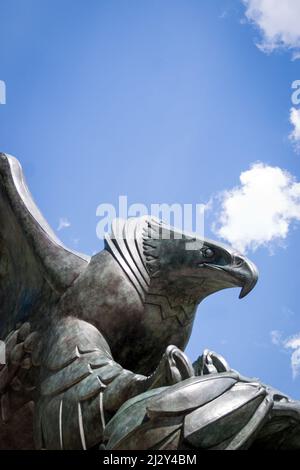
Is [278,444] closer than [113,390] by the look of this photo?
Yes

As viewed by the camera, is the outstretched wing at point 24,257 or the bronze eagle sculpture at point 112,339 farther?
the outstretched wing at point 24,257

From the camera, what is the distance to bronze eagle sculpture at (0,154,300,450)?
3.05m

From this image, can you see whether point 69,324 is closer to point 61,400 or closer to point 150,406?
point 61,400

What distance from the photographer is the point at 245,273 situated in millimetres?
4203

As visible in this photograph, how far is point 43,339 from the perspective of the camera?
4.41m

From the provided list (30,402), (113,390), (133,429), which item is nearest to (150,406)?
(133,429)

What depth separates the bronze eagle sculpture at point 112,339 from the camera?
3.05 m

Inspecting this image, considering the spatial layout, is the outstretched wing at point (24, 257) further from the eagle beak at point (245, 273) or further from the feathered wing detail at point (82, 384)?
the eagle beak at point (245, 273)

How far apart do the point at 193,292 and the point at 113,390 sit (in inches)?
45.7

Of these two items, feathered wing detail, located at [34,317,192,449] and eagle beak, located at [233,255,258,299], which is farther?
eagle beak, located at [233,255,258,299]
